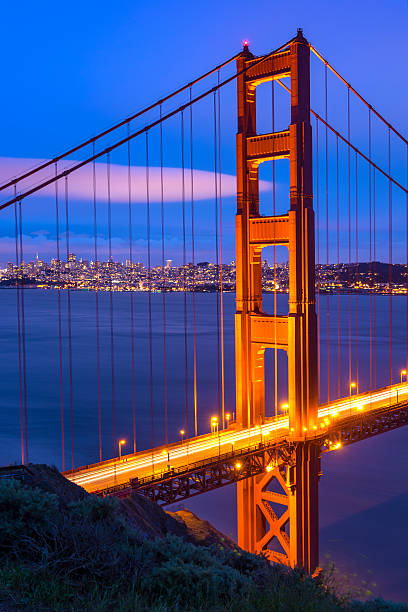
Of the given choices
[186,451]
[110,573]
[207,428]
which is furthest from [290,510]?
[207,428]

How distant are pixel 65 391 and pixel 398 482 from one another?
2199 centimetres

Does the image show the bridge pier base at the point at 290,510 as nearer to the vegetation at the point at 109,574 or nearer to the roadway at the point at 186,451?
the roadway at the point at 186,451

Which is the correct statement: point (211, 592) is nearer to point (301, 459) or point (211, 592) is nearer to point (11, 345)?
point (301, 459)

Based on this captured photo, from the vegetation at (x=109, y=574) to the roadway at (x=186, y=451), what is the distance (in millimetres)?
6313

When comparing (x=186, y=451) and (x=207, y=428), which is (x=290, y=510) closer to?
(x=186, y=451)

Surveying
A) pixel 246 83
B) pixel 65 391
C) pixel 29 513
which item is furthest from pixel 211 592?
pixel 65 391

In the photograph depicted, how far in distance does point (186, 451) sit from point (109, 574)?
33.2 feet

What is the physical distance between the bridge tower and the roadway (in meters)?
0.81

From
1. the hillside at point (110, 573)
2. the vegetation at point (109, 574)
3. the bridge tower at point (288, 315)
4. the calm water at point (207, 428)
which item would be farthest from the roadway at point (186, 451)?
the vegetation at point (109, 574)

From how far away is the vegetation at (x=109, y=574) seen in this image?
17.2 ft

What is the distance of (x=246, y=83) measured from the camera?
62.0 feet

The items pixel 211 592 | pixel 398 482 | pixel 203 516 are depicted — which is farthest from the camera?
pixel 398 482

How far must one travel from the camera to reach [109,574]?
5.71m

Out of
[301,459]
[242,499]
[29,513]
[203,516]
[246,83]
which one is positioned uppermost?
[246,83]
